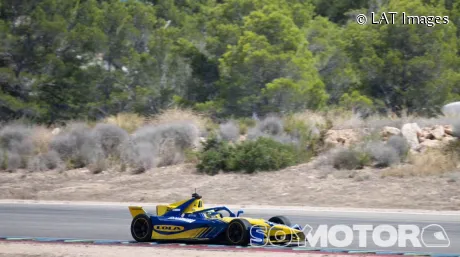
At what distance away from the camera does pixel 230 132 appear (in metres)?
30.5

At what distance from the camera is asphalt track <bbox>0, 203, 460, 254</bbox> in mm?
14188

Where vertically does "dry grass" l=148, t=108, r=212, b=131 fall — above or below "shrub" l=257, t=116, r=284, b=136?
above

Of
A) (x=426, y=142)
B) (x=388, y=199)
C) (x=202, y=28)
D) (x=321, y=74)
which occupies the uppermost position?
(x=202, y=28)

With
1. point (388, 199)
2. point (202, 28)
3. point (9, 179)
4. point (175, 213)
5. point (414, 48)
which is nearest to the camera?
point (175, 213)

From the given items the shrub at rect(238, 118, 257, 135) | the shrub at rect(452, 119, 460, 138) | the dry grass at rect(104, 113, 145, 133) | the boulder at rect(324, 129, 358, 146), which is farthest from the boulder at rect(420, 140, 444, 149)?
the dry grass at rect(104, 113, 145, 133)

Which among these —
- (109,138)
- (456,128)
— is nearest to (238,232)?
(456,128)

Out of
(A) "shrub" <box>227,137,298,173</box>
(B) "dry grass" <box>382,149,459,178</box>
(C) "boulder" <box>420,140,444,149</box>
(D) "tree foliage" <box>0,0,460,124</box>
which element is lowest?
(B) "dry grass" <box>382,149,459,178</box>

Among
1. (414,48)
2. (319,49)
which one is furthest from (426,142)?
(319,49)

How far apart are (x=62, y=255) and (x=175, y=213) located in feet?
6.98

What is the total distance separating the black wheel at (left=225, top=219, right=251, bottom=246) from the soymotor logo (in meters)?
0.12

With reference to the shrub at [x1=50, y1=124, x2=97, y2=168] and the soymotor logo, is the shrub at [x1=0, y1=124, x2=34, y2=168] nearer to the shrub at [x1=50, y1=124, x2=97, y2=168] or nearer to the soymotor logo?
the shrub at [x1=50, y1=124, x2=97, y2=168]

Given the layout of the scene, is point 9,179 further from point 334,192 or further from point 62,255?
point 62,255

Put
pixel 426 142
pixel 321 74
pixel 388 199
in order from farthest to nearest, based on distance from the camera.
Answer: pixel 321 74 < pixel 426 142 < pixel 388 199

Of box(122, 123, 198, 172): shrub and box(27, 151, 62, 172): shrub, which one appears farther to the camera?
box(27, 151, 62, 172): shrub
